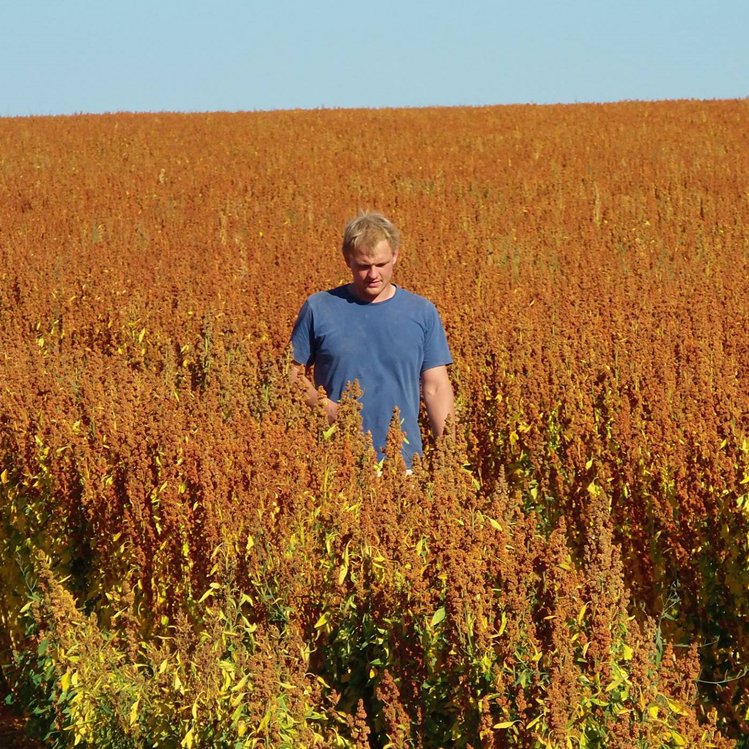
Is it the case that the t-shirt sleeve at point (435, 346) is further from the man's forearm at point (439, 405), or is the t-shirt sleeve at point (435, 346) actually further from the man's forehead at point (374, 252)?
the man's forehead at point (374, 252)

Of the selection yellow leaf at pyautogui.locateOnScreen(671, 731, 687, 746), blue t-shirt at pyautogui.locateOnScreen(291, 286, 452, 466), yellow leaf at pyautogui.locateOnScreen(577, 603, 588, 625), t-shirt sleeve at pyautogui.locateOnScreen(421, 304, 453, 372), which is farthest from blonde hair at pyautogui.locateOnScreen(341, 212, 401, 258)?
yellow leaf at pyautogui.locateOnScreen(671, 731, 687, 746)

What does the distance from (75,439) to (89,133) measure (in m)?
20.2

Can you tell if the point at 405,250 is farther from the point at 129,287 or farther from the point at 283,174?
the point at 283,174

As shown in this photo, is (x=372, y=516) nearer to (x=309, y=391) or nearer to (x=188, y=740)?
(x=188, y=740)

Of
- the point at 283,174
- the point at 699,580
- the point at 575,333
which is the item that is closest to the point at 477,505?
the point at 699,580

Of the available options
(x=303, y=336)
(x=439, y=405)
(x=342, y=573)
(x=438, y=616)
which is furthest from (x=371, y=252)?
(x=438, y=616)

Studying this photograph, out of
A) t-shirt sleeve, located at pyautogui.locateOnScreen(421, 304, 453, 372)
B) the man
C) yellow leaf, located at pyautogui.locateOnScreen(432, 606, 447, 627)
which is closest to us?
yellow leaf, located at pyautogui.locateOnScreen(432, 606, 447, 627)

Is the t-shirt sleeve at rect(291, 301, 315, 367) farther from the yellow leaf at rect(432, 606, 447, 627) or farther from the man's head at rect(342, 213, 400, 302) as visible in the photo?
the yellow leaf at rect(432, 606, 447, 627)

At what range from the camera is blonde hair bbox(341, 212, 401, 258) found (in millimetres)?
4465

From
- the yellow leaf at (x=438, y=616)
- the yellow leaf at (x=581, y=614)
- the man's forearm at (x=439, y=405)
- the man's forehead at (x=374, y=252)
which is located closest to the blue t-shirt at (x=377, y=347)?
the man's forearm at (x=439, y=405)

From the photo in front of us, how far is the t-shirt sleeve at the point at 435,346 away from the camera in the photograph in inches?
185

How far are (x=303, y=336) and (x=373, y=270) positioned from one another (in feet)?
1.43

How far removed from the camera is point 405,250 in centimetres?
970

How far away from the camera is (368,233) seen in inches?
176
